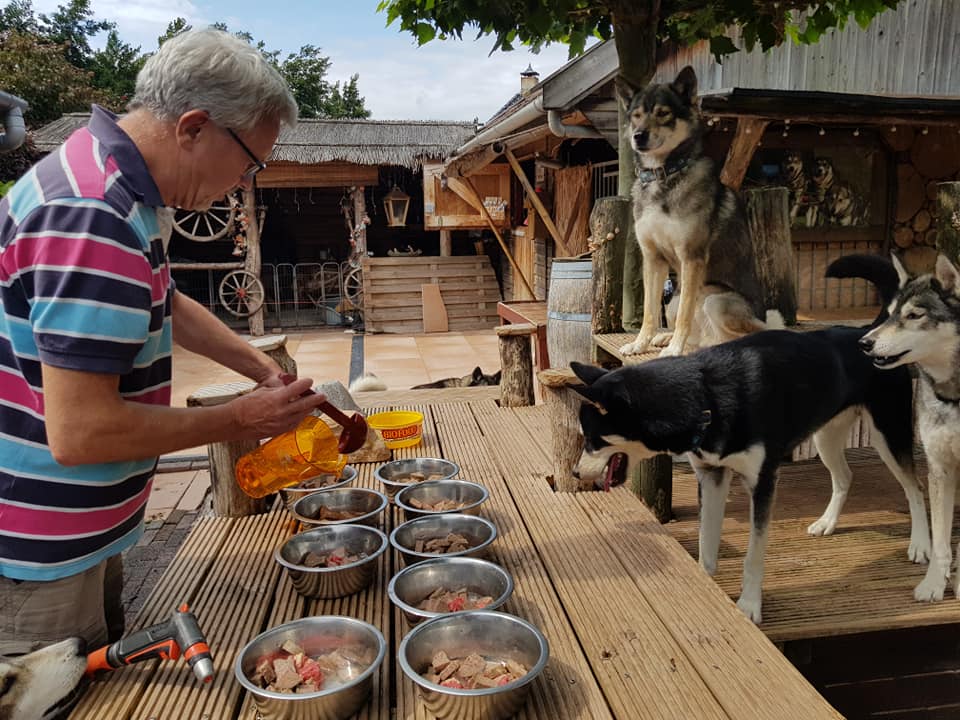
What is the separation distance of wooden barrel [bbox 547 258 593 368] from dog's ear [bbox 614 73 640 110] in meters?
2.41

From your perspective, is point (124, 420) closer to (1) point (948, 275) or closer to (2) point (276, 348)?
(2) point (276, 348)

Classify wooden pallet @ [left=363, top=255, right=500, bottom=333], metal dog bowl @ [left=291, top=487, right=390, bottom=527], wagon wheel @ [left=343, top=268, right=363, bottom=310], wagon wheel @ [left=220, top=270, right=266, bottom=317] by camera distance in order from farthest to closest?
1. wagon wheel @ [left=343, top=268, right=363, bottom=310]
2. wooden pallet @ [left=363, top=255, right=500, bottom=333]
3. wagon wheel @ [left=220, top=270, right=266, bottom=317]
4. metal dog bowl @ [left=291, top=487, right=390, bottom=527]

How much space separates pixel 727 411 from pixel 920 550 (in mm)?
1496

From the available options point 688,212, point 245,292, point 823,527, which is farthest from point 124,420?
point 245,292

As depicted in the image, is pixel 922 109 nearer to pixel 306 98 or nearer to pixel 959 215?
pixel 959 215

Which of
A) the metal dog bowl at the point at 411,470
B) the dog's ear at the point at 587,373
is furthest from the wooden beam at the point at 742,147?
the metal dog bowl at the point at 411,470

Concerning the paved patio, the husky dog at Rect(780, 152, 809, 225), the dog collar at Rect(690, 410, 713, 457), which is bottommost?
the paved patio

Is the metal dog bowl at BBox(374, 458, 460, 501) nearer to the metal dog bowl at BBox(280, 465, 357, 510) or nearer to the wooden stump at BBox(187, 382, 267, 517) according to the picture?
the metal dog bowl at BBox(280, 465, 357, 510)

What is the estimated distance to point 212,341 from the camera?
2.41 m

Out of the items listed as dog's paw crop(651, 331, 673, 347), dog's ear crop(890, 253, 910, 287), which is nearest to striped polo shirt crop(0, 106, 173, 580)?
dog's paw crop(651, 331, 673, 347)

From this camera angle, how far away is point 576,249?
33.6 feet

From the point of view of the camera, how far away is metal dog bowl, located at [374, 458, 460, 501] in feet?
10.7

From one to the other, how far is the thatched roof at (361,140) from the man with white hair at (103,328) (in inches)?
523

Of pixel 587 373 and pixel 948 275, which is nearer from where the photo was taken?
pixel 948 275
